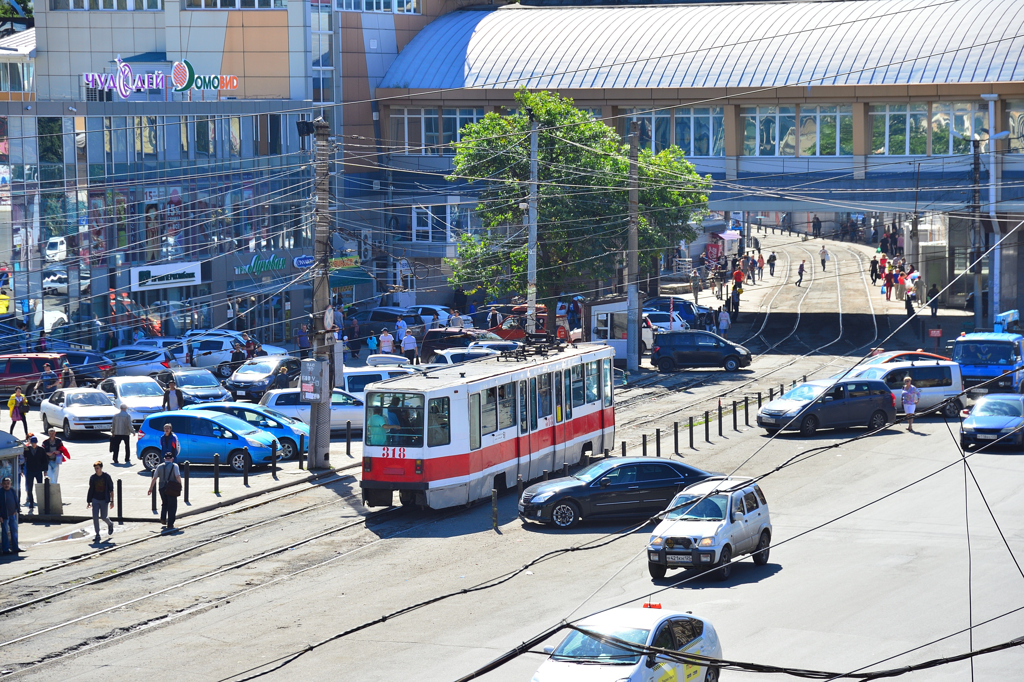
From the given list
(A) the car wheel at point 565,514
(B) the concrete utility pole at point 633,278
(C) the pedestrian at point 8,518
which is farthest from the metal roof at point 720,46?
(C) the pedestrian at point 8,518

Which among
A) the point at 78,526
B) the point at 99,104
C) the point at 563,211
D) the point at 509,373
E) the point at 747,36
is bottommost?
the point at 78,526

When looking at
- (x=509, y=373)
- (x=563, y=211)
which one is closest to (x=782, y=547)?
(x=509, y=373)

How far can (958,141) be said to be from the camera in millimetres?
58688

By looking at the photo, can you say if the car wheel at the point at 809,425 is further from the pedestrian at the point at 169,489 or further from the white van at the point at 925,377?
the pedestrian at the point at 169,489

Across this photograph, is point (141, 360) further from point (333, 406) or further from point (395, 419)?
point (395, 419)

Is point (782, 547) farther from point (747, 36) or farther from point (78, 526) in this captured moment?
point (747, 36)

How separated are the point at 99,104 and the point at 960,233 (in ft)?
129

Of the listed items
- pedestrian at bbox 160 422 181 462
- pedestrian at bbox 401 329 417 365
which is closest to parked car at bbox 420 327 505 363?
pedestrian at bbox 401 329 417 365

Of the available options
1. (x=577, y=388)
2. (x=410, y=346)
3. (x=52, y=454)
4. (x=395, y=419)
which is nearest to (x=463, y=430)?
(x=395, y=419)

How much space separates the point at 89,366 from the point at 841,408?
24078mm

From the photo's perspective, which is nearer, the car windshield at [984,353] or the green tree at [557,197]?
the car windshield at [984,353]

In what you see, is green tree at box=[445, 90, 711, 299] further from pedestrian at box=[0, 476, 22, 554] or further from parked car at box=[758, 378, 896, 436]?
pedestrian at box=[0, 476, 22, 554]

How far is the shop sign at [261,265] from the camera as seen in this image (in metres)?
55.2

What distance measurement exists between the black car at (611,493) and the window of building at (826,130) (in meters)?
39.3
